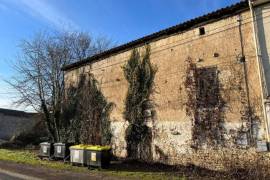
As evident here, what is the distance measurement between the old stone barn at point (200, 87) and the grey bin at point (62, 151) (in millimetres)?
2849

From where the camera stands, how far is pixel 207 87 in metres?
12.7

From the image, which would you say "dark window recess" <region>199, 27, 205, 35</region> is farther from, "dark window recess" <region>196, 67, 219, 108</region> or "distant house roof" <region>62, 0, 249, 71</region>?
"dark window recess" <region>196, 67, 219, 108</region>

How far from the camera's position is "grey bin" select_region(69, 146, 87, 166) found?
1422cm

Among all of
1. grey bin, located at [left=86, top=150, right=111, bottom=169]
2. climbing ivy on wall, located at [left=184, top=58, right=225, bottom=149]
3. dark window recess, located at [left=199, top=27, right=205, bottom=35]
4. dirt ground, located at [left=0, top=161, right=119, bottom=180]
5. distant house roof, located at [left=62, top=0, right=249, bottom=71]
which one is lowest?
dirt ground, located at [left=0, top=161, right=119, bottom=180]

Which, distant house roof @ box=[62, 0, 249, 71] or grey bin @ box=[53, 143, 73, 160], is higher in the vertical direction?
distant house roof @ box=[62, 0, 249, 71]

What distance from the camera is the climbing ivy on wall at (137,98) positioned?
1558cm

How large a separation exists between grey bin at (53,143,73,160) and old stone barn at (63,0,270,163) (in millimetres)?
2849

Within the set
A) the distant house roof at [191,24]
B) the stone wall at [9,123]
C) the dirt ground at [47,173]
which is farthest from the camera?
the stone wall at [9,123]

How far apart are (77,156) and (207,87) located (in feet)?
24.2

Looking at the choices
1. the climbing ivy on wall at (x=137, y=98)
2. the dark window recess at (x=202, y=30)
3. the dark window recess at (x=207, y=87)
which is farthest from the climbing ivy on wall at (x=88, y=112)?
the dark window recess at (x=202, y=30)

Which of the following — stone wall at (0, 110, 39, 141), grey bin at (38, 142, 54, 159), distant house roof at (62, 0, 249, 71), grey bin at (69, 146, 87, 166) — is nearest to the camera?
distant house roof at (62, 0, 249, 71)

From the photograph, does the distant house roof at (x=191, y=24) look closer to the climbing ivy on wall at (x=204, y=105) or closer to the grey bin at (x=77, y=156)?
the climbing ivy on wall at (x=204, y=105)

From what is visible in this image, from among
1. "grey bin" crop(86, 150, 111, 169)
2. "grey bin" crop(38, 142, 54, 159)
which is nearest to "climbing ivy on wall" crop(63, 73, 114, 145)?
"grey bin" crop(38, 142, 54, 159)

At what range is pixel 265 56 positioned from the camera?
11.1 m
